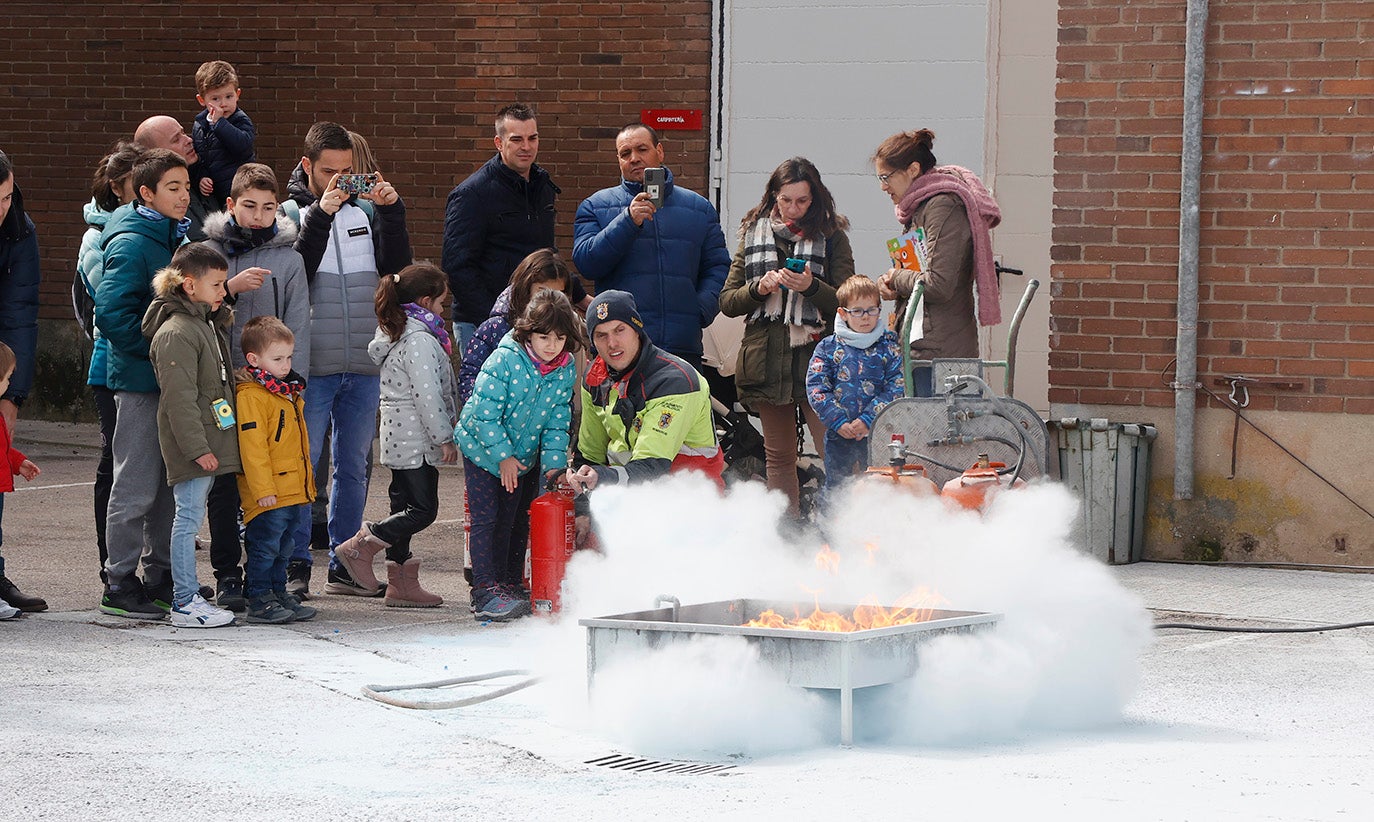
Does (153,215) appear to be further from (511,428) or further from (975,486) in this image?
(975,486)

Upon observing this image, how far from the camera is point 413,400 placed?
813cm

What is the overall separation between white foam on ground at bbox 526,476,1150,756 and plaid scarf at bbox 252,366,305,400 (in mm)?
1442

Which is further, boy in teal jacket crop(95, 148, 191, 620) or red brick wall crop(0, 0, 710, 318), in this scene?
red brick wall crop(0, 0, 710, 318)

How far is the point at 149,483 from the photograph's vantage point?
757 centimetres

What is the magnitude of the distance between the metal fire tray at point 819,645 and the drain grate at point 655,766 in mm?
345

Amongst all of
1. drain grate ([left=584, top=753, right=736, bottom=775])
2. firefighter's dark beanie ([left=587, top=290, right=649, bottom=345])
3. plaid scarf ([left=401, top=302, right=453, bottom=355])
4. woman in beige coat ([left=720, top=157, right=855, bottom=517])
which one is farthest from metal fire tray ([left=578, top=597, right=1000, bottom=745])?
woman in beige coat ([left=720, top=157, right=855, bottom=517])

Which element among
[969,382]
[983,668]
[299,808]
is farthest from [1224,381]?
[299,808]

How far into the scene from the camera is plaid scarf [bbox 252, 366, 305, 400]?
7.58 metres

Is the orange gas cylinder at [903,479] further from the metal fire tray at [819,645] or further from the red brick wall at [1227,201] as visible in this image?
the red brick wall at [1227,201]

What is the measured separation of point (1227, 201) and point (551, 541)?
4499 millimetres

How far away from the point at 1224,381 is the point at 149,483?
568 cm

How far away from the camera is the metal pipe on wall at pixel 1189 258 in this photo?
9.70 m

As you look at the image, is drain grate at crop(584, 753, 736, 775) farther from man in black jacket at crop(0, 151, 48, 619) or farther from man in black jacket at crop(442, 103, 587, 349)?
man in black jacket at crop(442, 103, 587, 349)

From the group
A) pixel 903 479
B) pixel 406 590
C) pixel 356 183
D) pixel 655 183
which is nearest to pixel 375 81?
pixel 356 183
